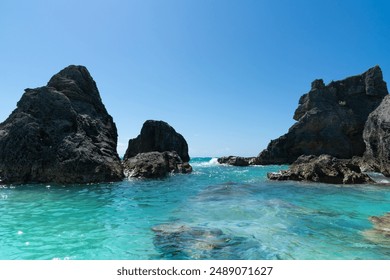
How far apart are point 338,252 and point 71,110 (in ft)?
89.9

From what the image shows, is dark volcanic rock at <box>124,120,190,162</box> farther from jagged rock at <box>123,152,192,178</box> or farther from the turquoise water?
the turquoise water

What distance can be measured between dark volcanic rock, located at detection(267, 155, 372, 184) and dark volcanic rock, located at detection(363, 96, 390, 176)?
20.8 feet

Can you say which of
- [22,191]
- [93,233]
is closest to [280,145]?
[22,191]

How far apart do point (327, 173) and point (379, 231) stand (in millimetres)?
17579

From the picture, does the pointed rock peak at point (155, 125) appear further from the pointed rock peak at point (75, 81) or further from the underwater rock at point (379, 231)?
the underwater rock at point (379, 231)

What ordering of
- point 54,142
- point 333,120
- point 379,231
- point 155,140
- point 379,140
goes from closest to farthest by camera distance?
1. point 379,231
2. point 54,142
3. point 379,140
4. point 155,140
5. point 333,120

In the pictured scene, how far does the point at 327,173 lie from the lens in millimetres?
26984

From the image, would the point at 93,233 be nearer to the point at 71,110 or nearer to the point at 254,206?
the point at 254,206

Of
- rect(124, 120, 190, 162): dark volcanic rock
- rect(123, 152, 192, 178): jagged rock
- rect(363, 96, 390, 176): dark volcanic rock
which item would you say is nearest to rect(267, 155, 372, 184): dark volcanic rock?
rect(363, 96, 390, 176): dark volcanic rock

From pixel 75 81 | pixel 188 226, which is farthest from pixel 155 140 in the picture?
pixel 188 226

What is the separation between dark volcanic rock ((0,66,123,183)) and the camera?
960 inches

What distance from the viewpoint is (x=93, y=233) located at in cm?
1014

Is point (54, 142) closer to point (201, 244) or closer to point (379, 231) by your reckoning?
point (201, 244)

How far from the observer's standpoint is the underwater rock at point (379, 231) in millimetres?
9392
